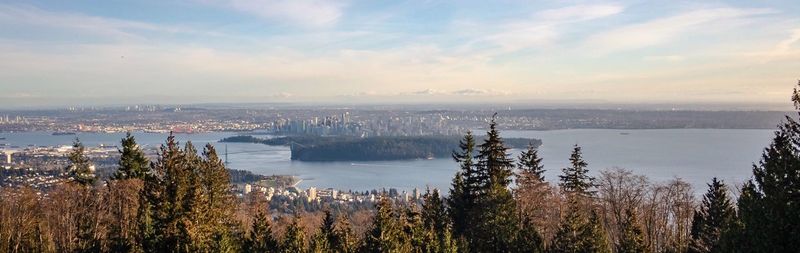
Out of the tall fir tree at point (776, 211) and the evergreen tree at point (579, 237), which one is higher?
the tall fir tree at point (776, 211)

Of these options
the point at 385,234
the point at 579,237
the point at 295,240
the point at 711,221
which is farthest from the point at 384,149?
the point at 579,237

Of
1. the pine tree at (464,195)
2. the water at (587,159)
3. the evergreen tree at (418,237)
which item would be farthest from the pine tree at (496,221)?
the water at (587,159)

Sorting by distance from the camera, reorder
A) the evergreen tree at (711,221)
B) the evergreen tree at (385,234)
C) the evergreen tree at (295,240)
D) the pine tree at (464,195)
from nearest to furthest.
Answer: the evergreen tree at (385,234)
the evergreen tree at (295,240)
the evergreen tree at (711,221)
the pine tree at (464,195)

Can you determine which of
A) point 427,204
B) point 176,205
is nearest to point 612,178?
point 427,204

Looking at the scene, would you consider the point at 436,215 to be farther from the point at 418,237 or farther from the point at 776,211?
the point at 776,211

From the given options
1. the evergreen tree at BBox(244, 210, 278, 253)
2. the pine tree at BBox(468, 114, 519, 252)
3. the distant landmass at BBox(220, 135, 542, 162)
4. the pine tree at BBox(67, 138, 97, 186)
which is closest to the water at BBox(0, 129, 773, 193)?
the distant landmass at BBox(220, 135, 542, 162)

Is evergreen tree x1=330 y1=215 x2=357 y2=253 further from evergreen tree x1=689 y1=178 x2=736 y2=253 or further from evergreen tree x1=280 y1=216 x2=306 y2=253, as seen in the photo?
evergreen tree x1=689 y1=178 x2=736 y2=253

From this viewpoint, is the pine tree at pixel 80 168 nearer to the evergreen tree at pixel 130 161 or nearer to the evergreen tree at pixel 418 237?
the evergreen tree at pixel 130 161
